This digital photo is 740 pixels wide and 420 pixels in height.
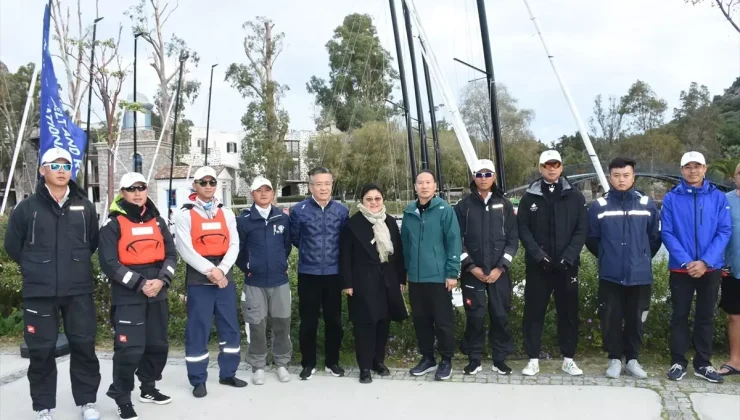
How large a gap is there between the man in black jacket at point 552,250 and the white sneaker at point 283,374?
6.79ft

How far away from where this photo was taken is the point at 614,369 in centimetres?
463

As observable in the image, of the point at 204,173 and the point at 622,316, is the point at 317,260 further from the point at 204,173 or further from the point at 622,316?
the point at 622,316

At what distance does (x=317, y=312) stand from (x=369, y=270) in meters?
0.65

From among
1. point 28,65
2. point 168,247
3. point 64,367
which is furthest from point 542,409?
point 28,65

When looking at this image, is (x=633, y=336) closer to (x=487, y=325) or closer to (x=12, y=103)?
(x=487, y=325)

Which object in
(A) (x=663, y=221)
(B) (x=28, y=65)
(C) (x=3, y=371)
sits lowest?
(C) (x=3, y=371)

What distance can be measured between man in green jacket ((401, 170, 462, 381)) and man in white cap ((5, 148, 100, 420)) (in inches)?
101

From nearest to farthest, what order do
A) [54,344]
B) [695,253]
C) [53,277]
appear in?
[53,277] → [54,344] → [695,253]

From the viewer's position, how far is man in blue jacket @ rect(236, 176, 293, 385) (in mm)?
4738

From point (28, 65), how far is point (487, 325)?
51.3m

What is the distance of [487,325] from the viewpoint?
5309 mm

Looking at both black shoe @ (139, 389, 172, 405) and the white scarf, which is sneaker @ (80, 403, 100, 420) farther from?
the white scarf

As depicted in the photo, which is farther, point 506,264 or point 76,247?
point 506,264

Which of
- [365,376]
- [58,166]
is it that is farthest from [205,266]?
[365,376]
